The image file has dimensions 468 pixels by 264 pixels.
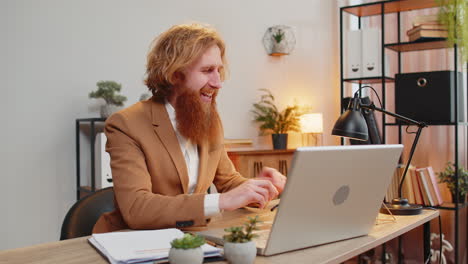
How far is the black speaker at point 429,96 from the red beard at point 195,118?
7.18 feet

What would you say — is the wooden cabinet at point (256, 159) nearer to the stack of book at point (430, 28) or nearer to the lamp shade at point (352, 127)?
the stack of book at point (430, 28)

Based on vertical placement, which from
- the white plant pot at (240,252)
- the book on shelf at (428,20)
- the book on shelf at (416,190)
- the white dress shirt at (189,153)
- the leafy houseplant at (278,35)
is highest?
the leafy houseplant at (278,35)

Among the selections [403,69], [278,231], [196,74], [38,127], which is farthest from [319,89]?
[278,231]

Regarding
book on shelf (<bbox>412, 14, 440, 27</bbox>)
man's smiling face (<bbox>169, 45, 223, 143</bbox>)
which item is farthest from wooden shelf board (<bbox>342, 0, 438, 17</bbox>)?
man's smiling face (<bbox>169, 45, 223, 143</bbox>)

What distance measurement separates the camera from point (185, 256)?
99 centimetres

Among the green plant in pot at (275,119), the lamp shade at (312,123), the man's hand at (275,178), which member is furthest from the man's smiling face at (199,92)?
the lamp shade at (312,123)

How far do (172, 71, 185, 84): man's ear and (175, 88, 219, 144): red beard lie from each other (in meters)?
0.06

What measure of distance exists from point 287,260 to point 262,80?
3.56 m

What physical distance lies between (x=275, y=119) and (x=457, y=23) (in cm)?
172

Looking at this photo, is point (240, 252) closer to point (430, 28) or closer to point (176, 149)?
point (176, 149)

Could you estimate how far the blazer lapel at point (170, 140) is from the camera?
1729 mm

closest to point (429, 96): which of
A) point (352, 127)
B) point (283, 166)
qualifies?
point (283, 166)

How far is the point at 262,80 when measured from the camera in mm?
4602

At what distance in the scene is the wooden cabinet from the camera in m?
3.88
